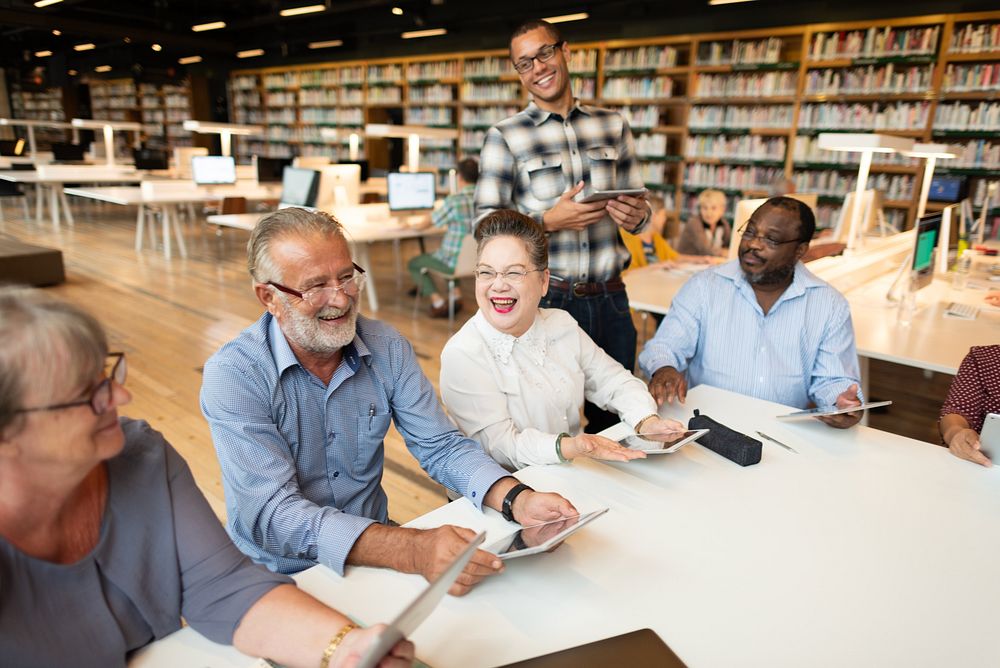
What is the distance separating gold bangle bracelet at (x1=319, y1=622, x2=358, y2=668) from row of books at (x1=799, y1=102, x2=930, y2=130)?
7.28m

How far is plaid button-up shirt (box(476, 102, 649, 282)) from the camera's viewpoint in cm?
228

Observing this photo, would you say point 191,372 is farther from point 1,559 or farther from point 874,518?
point 874,518

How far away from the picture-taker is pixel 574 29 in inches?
345

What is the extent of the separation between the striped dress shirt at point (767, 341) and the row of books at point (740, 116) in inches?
224

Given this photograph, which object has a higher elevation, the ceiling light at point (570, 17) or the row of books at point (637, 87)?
the ceiling light at point (570, 17)

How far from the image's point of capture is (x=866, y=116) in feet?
21.6

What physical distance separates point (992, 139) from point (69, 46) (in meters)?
17.7

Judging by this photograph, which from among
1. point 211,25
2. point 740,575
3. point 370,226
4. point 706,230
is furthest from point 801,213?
point 211,25

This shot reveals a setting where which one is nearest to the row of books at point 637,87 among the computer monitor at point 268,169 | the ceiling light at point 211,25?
the computer monitor at point 268,169

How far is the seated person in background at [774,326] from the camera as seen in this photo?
6.89 ft

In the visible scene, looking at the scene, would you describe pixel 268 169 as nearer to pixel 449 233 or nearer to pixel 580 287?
pixel 449 233

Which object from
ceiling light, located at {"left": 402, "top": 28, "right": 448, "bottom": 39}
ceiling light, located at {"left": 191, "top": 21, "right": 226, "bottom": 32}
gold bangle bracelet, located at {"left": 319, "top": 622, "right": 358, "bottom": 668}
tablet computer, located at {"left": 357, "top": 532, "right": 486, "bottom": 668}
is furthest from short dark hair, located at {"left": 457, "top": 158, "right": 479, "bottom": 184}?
ceiling light, located at {"left": 191, "top": 21, "right": 226, "bottom": 32}

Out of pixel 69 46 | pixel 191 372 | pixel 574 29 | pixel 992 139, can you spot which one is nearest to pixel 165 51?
pixel 69 46

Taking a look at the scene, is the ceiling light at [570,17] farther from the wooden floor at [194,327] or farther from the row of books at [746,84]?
the wooden floor at [194,327]
